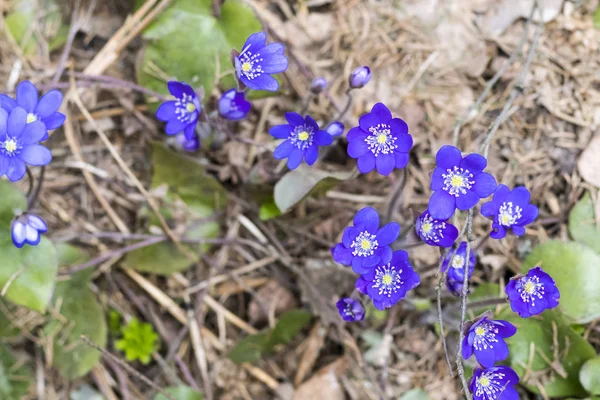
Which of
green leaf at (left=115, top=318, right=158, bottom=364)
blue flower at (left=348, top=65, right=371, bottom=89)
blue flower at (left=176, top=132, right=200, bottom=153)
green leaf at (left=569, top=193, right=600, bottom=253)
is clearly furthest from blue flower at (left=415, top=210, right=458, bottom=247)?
green leaf at (left=115, top=318, right=158, bottom=364)

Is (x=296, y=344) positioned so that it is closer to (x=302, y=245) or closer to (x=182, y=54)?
(x=302, y=245)

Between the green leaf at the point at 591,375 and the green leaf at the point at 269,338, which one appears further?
the green leaf at the point at 269,338

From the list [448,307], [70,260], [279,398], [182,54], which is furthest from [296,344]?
[182,54]

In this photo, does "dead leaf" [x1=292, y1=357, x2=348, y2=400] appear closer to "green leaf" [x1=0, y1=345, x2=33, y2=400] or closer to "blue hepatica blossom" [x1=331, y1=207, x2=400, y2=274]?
"blue hepatica blossom" [x1=331, y1=207, x2=400, y2=274]

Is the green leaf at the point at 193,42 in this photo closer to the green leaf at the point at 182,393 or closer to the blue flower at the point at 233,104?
the blue flower at the point at 233,104

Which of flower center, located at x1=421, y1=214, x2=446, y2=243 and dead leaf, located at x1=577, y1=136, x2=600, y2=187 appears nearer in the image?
flower center, located at x1=421, y1=214, x2=446, y2=243

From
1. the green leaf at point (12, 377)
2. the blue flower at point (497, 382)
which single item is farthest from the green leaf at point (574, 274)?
the green leaf at point (12, 377)
